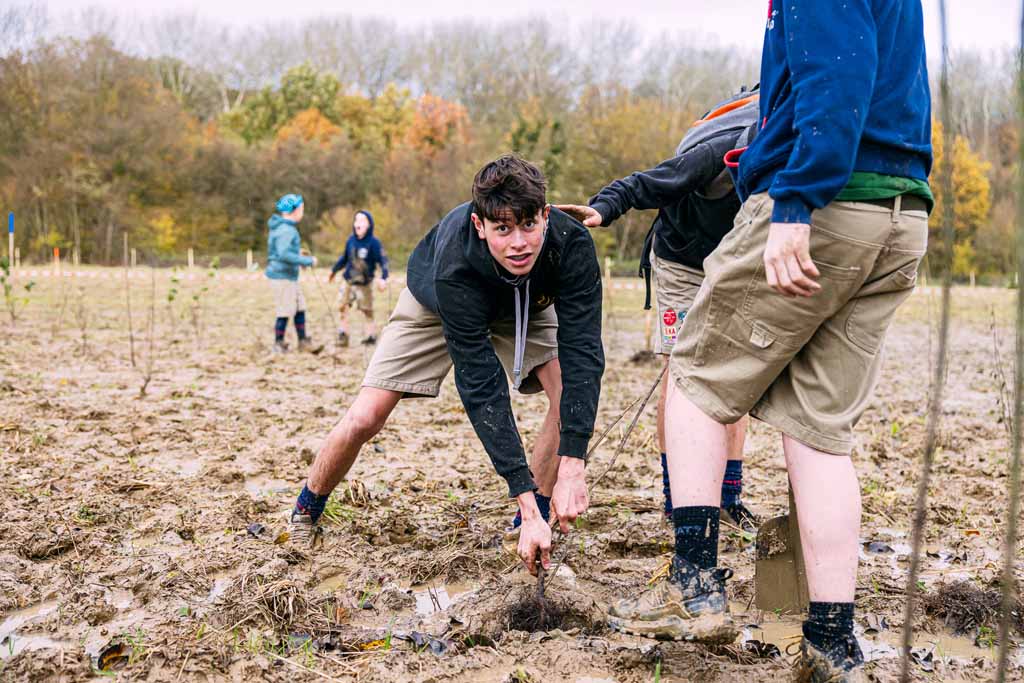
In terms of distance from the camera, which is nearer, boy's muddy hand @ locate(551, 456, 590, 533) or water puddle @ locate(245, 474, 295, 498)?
boy's muddy hand @ locate(551, 456, 590, 533)

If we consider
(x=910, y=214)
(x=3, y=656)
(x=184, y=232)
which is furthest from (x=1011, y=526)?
(x=184, y=232)

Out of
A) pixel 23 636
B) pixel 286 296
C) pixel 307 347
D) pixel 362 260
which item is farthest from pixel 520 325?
pixel 362 260

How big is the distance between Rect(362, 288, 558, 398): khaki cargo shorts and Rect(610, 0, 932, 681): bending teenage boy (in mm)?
1026

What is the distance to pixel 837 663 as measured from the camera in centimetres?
217

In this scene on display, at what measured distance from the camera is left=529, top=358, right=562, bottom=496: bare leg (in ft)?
11.1

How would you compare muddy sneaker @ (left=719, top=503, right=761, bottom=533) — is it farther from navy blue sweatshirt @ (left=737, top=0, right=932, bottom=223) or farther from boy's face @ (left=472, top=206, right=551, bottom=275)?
navy blue sweatshirt @ (left=737, top=0, right=932, bottom=223)

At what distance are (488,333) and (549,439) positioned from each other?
0.64 meters

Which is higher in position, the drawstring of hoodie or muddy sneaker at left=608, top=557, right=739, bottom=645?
the drawstring of hoodie

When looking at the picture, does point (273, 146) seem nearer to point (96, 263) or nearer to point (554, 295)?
point (96, 263)

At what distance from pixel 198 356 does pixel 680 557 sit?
25.5 ft

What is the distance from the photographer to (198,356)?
9164mm

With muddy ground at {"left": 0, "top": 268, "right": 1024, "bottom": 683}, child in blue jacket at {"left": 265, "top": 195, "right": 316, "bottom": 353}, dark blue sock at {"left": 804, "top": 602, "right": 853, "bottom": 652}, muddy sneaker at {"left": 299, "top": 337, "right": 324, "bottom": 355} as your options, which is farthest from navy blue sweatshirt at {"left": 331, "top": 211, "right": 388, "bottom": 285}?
dark blue sock at {"left": 804, "top": 602, "right": 853, "bottom": 652}

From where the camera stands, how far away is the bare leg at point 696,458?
2.35 metres

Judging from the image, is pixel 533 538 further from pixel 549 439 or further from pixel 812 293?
pixel 812 293
